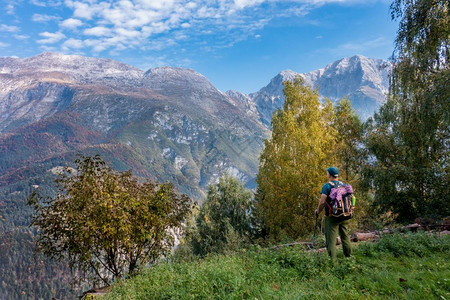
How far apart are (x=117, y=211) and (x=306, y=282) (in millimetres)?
6089

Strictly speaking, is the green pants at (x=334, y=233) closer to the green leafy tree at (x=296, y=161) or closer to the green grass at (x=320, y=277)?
the green grass at (x=320, y=277)

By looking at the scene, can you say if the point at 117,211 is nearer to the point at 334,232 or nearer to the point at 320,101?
the point at 334,232

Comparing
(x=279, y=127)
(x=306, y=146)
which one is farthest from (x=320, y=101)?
(x=306, y=146)

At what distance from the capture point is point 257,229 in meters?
24.0

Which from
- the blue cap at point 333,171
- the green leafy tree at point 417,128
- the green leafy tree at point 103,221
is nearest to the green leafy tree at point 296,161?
the green leafy tree at point 417,128

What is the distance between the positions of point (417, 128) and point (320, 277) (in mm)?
11637

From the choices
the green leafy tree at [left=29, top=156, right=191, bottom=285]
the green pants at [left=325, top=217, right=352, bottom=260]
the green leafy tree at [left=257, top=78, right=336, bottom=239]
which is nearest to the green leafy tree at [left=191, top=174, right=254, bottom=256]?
the green leafy tree at [left=257, top=78, right=336, bottom=239]

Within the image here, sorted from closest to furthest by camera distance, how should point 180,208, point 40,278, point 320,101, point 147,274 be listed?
point 147,274 < point 180,208 < point 320,101 < point 40,278

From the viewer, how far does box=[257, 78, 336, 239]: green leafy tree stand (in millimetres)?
14852

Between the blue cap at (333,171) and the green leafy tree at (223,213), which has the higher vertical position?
the blue cap at (333,171)

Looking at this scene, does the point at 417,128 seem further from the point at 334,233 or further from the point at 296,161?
the point at 334,233

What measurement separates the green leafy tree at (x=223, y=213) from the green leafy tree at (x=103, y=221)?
571 inches

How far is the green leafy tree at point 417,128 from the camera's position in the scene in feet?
32.0

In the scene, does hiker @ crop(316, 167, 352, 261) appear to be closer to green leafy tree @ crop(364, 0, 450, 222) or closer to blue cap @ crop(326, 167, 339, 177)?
blue cap @ crop(326, 167, 339, 177)
